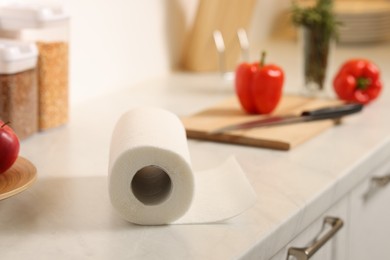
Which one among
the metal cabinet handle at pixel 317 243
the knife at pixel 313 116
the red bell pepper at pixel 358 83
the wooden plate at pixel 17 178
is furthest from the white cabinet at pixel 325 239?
the red bell pepper at pixel 358 83

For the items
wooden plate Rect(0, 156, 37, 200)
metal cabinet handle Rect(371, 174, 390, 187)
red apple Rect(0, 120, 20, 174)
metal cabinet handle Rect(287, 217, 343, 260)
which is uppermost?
red apple Rect(0, 120, 20, 174)

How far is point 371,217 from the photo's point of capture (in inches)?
63.2

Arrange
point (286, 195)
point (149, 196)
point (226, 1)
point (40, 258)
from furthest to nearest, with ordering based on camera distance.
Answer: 1. point (226, 1)
2. point (286, 195)
3. point (149, 196)
4. point (40, 258)

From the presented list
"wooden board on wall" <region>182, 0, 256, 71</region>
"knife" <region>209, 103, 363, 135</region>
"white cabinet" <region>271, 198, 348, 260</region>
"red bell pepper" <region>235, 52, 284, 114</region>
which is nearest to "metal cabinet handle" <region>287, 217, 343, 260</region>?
"white cabinet" <region>271, 198, 348, 260</region>

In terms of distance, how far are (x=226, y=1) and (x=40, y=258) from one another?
1335 millimetres

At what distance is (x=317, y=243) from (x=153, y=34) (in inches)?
40.1

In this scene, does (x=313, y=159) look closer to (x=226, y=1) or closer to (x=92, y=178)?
(x=92, y=178)

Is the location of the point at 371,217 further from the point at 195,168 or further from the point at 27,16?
the point at 27,16

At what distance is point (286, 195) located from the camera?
1278mm

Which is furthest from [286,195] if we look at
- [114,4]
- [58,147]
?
[114,4]

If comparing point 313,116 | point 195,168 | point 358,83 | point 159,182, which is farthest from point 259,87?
point 159,182

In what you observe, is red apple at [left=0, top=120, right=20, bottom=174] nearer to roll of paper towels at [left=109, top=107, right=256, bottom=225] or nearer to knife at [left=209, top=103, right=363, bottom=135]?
roll of paper towels at [left=109, top=107, right=256, bottom=225]

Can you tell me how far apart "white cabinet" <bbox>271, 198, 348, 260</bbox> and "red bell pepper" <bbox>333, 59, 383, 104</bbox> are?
0.51 meters

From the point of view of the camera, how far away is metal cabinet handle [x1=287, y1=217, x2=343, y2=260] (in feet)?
3.98
